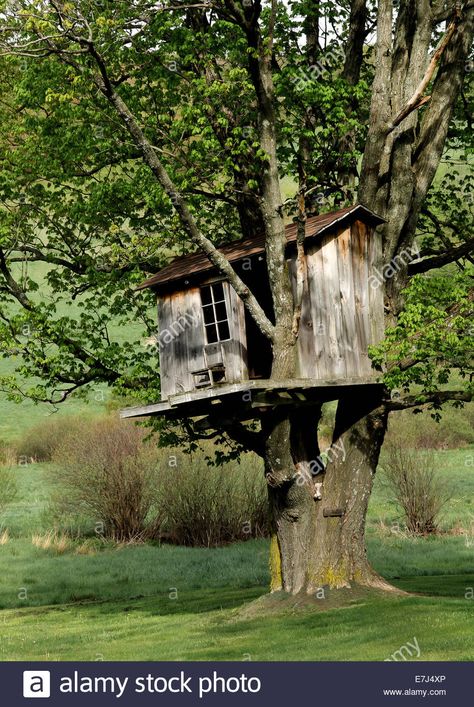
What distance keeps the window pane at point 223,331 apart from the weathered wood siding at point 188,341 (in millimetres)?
164

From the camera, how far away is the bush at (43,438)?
212 feet

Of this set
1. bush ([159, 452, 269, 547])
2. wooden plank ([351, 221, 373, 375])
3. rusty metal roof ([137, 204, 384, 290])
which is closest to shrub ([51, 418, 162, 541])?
bush ([159, 452, 269, 547])

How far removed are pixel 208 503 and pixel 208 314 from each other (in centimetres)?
2007

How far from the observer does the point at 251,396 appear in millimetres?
17094

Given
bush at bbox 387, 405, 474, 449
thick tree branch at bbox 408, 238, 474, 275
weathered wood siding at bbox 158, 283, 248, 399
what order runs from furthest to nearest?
bush at bbox 387, 405, 474, 449, thick tree branch at bbox 408, 238, 474, 275, weathered wood siding at bbox 158, 283, 248, 399

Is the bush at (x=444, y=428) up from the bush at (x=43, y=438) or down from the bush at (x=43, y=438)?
down

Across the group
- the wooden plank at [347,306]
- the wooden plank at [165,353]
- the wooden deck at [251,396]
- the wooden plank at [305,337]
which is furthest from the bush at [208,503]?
the wooden plank at [305,337]

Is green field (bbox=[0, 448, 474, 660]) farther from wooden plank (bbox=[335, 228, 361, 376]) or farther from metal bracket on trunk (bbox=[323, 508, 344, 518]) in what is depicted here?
wooden plank (bbox=[335, 228, 361, 376])

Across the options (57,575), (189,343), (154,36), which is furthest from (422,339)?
(57,575)

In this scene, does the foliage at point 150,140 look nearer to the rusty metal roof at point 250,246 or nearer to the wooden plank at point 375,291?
the rusty metal roof at point 250,246

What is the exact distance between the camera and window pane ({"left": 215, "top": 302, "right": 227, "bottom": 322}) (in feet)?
59.9

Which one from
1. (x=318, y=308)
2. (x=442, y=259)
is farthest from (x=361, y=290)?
(x=442, y=259)

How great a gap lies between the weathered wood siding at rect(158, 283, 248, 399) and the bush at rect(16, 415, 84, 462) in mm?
45679
